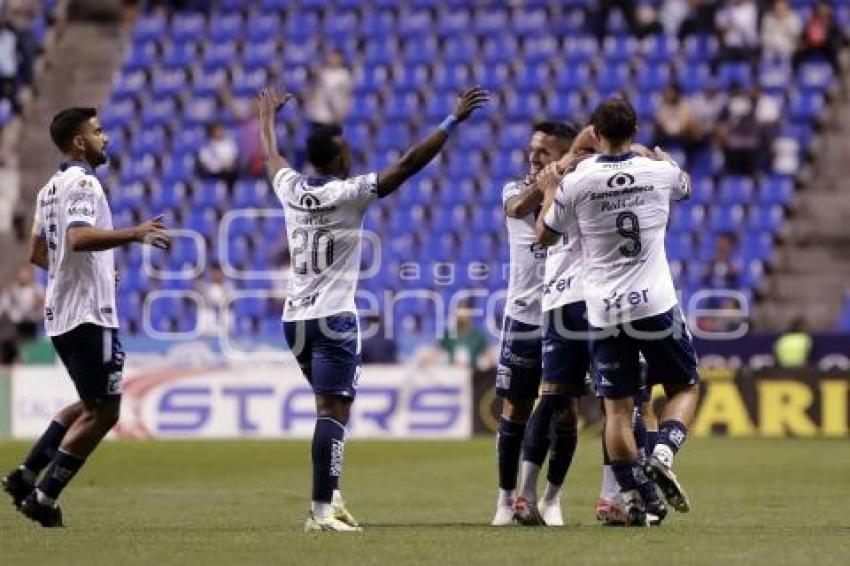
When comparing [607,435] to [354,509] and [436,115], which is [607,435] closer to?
[354,509]

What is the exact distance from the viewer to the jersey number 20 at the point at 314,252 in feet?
37.6

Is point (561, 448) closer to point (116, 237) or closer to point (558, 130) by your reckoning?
point (558, 130)

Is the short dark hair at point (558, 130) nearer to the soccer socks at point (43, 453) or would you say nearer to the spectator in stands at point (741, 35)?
the soccer socks at point (43, 453)

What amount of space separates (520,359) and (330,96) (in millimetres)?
18471

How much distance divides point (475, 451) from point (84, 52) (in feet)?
49.3

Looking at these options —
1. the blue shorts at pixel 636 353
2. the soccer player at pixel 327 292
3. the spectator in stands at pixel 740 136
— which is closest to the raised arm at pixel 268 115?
the soccer player at pixel 327 292

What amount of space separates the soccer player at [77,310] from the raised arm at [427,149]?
166 centimetres

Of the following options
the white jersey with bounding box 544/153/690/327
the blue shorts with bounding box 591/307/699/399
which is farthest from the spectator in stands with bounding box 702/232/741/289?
the white jersey with bounding box 544/153/690/327

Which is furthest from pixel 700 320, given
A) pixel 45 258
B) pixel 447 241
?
pixel 45 258

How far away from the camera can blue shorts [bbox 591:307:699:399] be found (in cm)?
1148

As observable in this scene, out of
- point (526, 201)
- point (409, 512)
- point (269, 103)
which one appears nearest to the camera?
point (526, 201)

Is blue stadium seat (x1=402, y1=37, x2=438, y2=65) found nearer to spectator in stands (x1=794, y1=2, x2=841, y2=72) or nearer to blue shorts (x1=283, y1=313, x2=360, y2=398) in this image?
spectator in stands (x1=794, y1=2, x2=841, y2=72)

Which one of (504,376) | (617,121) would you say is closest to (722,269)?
(504,376)

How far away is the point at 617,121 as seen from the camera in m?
11.3
